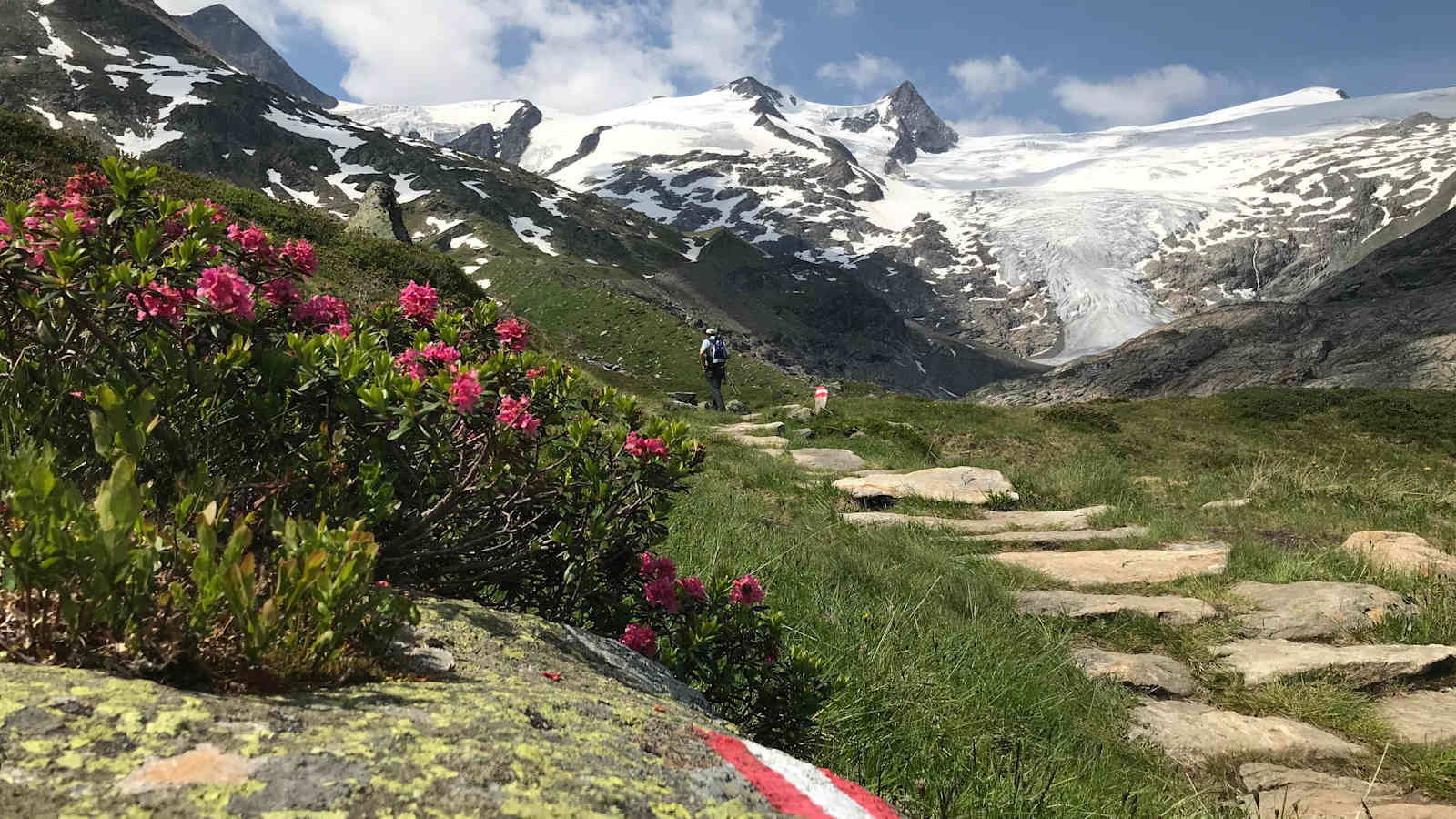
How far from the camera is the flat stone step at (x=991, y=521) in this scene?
28.3 feet

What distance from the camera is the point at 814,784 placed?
1.59 m

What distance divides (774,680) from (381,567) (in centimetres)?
157

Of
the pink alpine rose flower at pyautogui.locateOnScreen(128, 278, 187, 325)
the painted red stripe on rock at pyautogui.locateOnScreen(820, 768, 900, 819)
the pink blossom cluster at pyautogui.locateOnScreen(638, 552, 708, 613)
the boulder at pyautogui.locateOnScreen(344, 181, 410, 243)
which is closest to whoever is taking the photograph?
the painted red stripe on rock at pyautogui.locateOnScreen(820, 768, 900, 819)

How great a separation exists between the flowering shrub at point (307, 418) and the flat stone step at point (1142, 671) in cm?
289

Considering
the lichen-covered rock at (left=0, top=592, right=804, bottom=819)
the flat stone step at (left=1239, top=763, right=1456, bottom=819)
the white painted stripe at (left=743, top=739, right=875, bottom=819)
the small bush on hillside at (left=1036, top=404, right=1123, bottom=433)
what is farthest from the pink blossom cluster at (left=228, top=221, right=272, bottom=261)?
the small bush on hillside at (left=1036, top=404, right=1123, bottom=433)

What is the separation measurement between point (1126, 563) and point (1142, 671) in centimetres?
274

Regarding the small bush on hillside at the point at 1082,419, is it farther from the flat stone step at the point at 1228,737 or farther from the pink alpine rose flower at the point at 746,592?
the pink alpine rose flower at the point at 746,592

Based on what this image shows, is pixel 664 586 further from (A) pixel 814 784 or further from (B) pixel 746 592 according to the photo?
(A) pixel 814 784

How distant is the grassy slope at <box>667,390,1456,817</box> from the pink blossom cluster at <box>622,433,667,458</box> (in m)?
1.37

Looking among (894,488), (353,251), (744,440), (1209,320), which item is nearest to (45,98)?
(353,251)

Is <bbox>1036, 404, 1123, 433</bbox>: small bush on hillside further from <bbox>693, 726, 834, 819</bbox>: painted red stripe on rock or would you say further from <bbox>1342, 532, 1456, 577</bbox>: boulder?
<bbox>693, 726, 834, 819</bbox>: painted red stripe on rock

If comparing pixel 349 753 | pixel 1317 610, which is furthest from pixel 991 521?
pixel 349 753

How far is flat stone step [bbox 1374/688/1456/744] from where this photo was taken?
3660 millimetres

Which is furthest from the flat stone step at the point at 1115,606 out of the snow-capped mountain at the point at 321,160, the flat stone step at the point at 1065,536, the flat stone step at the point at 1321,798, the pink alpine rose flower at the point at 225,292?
the snow-capped mountain at the point at 321,160
